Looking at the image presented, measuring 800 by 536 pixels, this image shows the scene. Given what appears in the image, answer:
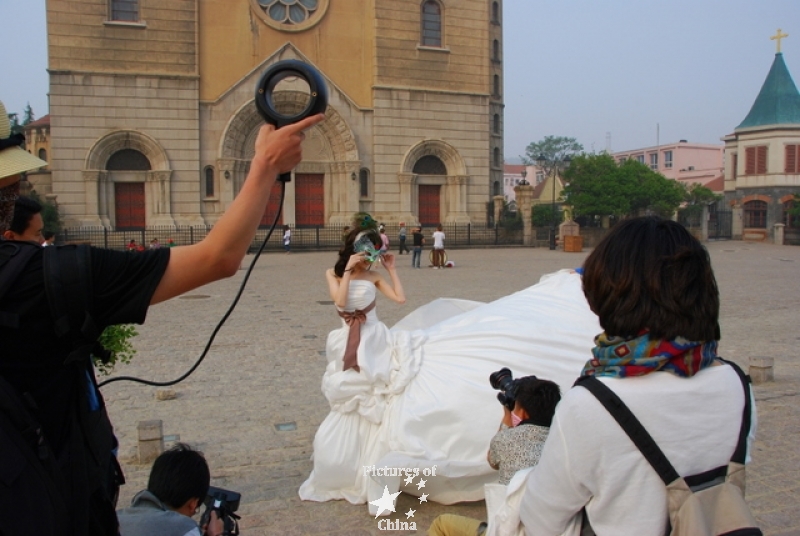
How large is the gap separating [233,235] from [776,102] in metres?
52.4

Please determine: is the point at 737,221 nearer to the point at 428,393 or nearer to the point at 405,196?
the point at 405,196

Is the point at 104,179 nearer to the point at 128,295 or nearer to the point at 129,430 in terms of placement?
the point at 129,430

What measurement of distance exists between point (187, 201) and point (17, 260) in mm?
29586

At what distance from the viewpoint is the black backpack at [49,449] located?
1.64 metres

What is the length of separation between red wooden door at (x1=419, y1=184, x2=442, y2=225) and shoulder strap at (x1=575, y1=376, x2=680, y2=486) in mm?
32563

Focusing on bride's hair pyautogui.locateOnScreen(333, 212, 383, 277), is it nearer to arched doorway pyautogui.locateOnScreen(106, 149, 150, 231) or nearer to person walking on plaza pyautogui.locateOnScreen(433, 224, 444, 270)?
person walking on plaza pyautogui.locateOnScreen(433, 224, 444, 270)

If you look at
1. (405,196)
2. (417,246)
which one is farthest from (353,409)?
(405,196)

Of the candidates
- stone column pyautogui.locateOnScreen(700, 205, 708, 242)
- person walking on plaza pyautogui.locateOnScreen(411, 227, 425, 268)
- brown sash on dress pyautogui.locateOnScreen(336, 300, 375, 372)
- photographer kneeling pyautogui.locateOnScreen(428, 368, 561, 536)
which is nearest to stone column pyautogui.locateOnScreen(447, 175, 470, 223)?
person walking on plaza pyautogui.locateOnScreen(411, 227, 425, 268)

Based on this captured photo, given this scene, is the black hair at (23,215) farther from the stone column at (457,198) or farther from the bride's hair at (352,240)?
the stone column at (457,198)

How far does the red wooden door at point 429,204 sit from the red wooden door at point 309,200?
4.87 m

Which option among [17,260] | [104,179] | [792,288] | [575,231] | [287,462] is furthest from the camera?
[575,231]

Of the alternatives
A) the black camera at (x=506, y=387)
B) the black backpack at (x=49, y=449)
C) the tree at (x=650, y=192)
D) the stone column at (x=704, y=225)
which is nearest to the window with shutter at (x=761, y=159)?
the stone column at (x=704, y=225)

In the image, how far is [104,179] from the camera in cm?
2931

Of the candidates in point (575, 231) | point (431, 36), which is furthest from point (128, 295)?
point (431, 36)
